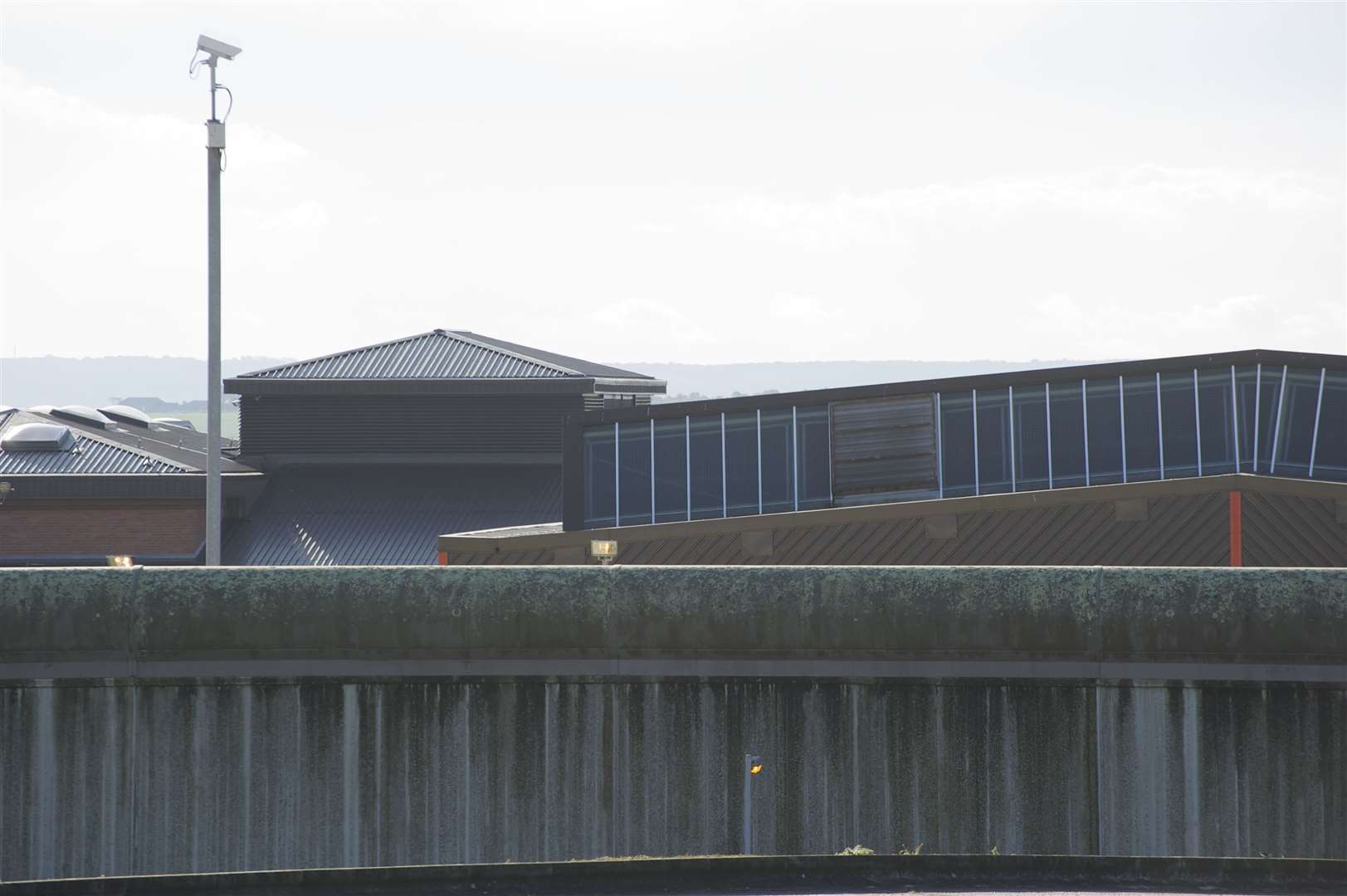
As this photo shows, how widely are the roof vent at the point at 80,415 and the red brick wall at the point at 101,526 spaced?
8.35 meters

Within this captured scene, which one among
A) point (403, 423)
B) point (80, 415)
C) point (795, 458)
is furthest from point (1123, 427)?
point (80, 415)

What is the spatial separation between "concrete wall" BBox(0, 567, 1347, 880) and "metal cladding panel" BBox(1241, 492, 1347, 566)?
1387cm

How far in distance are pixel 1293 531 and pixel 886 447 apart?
29.3ft

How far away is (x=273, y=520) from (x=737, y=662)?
26348 millimetres

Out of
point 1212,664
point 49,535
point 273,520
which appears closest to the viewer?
point 1212,664

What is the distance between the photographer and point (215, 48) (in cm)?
2419

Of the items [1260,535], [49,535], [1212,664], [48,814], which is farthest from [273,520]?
[1212,664]

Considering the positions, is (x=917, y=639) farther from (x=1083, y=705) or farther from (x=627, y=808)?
(x=627, y=808)

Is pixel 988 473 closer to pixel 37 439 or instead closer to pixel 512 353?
pixel 512 353

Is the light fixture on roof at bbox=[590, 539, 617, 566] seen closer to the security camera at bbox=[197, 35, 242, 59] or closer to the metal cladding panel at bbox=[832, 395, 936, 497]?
the metal cladding panel at bbox=[832, 395, 936, 497]

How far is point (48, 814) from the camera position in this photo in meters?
16.4

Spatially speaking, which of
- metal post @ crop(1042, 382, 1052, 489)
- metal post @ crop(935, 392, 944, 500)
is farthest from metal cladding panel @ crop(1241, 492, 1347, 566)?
metal post @ crop(935, 392, 944, 500)

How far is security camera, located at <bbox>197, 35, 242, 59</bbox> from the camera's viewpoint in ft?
79.2

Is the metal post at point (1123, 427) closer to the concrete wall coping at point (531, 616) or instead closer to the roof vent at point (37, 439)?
the concrete wall coping at point (531, 616)
